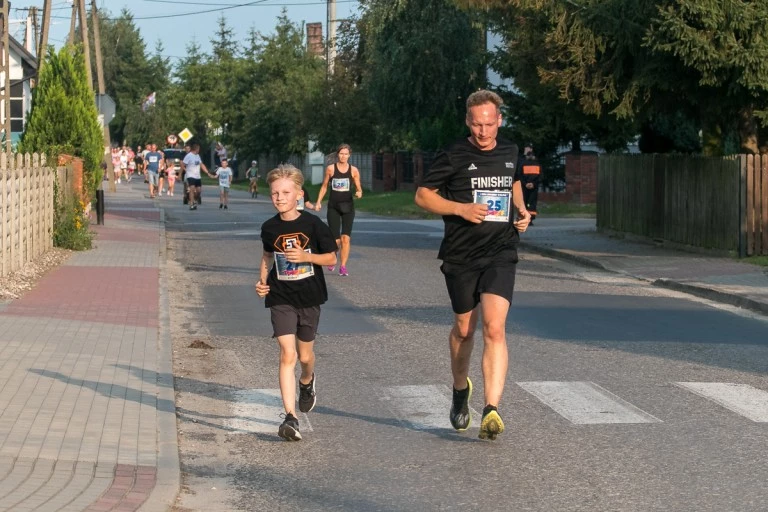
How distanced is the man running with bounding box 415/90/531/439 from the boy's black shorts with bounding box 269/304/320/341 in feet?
2.91

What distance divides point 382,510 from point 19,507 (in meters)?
1.72

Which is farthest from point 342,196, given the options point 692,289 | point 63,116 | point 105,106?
point 105,106

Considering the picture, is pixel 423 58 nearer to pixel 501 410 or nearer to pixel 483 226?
pixel 501 410

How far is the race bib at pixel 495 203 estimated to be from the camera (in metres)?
8.05

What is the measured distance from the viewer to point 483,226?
8070 mm

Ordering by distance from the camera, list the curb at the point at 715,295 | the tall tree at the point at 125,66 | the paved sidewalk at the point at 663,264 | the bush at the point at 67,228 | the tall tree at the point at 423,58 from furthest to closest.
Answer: the tall tree at the point at 125,66 < the tall tree at the point at 423,58 < the bush at the point at 67,228 < the paved sidewalk at the point at 663,264 < the curb at the point at 715,295

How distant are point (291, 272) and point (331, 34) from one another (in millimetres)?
51055

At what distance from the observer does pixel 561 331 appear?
1335 cm

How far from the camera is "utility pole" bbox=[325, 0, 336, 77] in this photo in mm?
56688

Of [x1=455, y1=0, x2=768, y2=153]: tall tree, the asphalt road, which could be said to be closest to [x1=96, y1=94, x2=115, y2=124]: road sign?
[x1=455, y1=0, x2=768, y2=153]: tall tree

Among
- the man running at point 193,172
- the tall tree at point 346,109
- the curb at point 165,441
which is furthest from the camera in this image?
the tall tree at point 346,109

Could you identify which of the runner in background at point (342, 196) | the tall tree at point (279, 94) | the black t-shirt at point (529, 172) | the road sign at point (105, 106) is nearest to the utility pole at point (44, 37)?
the road sign at point (105, 106)

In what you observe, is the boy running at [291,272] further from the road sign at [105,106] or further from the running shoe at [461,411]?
the road sign at [105,106]

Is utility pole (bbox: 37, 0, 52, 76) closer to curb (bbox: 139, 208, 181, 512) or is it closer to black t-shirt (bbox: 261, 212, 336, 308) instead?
curb (bbox: 139, 208, 181, 512)
